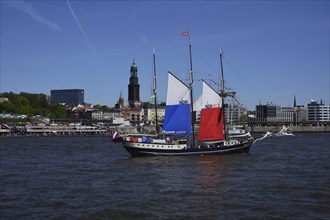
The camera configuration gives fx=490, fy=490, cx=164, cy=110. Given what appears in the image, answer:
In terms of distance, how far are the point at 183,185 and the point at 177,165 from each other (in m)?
15.8

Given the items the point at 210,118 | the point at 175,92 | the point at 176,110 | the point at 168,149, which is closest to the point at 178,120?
the point at 176,110

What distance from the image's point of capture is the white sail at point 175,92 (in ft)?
216

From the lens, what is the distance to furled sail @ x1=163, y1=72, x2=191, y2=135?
65.1 m

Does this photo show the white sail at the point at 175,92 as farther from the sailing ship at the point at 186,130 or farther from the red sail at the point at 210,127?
the red sail at the point at 210,127

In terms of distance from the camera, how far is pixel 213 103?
66.8 metres

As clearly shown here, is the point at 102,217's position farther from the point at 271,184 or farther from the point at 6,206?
the point at 271,184

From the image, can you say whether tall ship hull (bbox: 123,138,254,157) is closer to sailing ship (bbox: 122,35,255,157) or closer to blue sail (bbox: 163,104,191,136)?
sailing ship (bbox: 122,35,255,157)

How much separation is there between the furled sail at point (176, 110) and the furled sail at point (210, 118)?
2.10 m

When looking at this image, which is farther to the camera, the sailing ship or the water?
the sailing ship

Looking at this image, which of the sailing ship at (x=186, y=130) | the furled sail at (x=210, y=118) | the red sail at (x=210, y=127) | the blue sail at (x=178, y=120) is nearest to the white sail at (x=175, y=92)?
the sailing ship at (x=186, y=130)

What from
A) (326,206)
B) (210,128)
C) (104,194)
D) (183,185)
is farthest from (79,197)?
(210,128)

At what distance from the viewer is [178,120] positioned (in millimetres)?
65250

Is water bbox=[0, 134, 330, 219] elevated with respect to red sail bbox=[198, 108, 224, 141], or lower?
lower

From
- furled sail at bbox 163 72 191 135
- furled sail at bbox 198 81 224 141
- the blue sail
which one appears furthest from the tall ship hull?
furled sail at bbox 163 72 191 135
